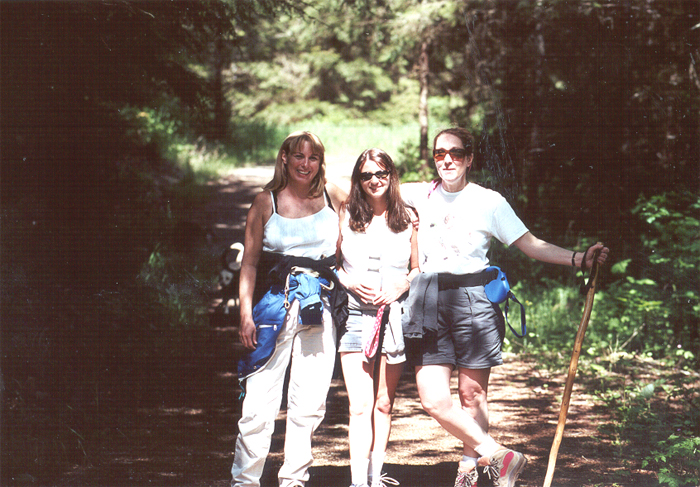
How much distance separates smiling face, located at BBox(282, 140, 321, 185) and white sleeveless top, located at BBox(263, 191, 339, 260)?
0.19 meters

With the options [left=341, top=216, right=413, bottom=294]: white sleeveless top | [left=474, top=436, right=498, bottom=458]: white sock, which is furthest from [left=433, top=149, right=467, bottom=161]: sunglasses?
A: [left=474, top=436, right=498, bottom=458]: white sock

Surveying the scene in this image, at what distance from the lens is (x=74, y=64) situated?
5.41 metres

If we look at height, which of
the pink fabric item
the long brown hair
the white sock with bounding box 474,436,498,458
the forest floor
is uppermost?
the long brown hair

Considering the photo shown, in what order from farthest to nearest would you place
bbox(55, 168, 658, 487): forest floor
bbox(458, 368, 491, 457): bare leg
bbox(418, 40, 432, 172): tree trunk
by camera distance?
bbox(418, 40, 432, 172): tree trunk → bbox(55, 168, 658, 487): forest floor → bbox(458, 368, 491, 457): bare leg

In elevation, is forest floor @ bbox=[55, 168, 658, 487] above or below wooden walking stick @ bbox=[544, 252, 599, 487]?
below

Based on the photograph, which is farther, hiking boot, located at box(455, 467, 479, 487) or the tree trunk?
the tree trunk

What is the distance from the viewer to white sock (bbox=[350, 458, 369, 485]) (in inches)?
147

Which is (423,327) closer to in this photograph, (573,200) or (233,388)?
(233,388)

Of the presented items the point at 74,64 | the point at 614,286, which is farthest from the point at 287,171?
the point at 614,286

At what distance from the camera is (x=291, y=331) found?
12.8 feet

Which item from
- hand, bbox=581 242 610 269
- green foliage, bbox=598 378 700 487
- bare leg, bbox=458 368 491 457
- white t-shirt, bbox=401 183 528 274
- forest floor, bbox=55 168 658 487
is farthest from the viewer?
forest floor, bbox=55 168 658 487

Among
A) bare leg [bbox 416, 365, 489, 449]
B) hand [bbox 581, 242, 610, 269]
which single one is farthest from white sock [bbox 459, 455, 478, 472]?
hand [bbox 581, 242, 610, 269]

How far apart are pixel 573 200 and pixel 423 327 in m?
6.06

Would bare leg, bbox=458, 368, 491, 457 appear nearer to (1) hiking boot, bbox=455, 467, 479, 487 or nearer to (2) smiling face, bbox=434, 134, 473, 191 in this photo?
(1) hiking boot, bbox=455, 467, 479, 487
